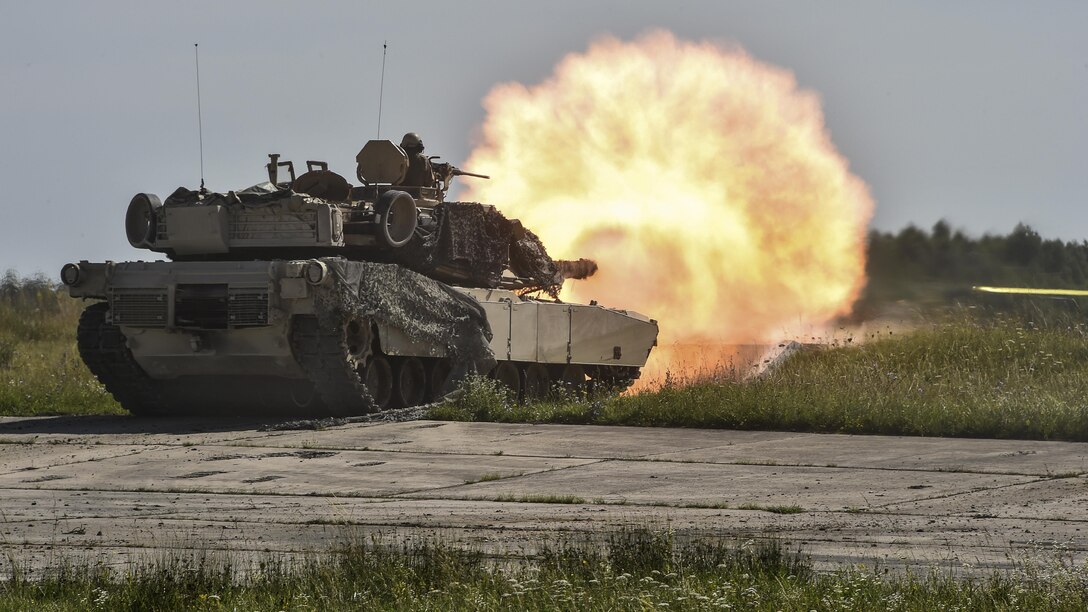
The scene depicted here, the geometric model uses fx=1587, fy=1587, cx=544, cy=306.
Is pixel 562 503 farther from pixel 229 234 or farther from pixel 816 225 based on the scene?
pixel 816 225

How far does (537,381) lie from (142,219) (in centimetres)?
603

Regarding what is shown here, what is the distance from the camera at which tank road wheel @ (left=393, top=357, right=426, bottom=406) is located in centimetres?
1944

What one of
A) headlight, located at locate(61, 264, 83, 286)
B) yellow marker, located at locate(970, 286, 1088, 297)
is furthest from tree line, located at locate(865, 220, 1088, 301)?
headlight, located at locate(61, 264, 83, 286)

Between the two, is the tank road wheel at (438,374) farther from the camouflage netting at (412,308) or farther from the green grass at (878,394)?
the green grass at (878,394)

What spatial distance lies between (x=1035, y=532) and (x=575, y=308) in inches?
560

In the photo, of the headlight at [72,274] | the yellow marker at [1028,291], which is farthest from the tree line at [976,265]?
the headlight at [72,274]

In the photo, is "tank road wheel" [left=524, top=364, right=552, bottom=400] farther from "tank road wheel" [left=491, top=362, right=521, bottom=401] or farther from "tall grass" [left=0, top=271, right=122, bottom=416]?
"tall grass" [left=0, top=271, right=122, bottom=416]

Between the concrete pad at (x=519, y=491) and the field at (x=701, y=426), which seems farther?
the concrete pad at (x=519, y=491)

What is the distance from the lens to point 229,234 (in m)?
19.3

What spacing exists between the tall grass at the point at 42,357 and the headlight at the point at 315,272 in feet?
16.4

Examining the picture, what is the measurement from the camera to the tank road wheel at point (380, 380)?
18750mm

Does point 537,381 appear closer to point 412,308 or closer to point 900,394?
point 412,308

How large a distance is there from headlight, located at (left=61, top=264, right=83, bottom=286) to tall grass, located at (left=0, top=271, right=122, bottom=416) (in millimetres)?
2681

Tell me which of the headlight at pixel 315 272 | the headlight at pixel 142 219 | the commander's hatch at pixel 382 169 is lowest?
the headlight at pixel 315 272
